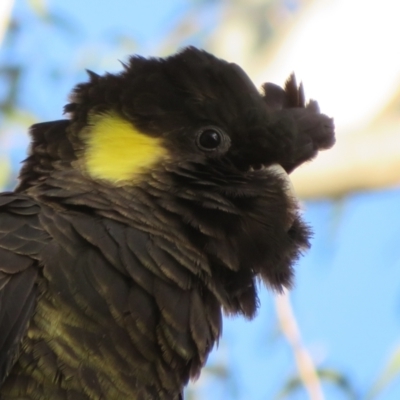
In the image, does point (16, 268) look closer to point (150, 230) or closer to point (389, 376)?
point (150, 230)

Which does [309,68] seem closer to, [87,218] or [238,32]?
[238,32]

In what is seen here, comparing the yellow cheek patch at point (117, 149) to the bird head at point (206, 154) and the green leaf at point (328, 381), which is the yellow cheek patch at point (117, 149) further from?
the green leaf at point (328, 381)

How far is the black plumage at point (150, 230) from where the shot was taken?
0.85 metres

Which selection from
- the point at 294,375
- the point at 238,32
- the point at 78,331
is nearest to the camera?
the point at 78,331

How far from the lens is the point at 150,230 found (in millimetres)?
934

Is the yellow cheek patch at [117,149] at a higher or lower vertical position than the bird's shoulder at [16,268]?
higher

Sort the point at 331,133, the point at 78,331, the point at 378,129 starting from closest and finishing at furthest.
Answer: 1. the point at 78,331
2. the point at 331,133
3. the point at 378,129

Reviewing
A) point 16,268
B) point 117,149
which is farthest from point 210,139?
point 16,268

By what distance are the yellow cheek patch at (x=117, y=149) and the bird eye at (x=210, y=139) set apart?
5 centimetres

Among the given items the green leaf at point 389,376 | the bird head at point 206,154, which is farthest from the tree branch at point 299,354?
the bird head at point 206,154

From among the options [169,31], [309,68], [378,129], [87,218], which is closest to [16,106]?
[169,31]

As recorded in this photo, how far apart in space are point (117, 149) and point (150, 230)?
5.5 inches

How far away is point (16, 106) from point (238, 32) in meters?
0.74

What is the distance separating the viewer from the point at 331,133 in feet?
3.56
